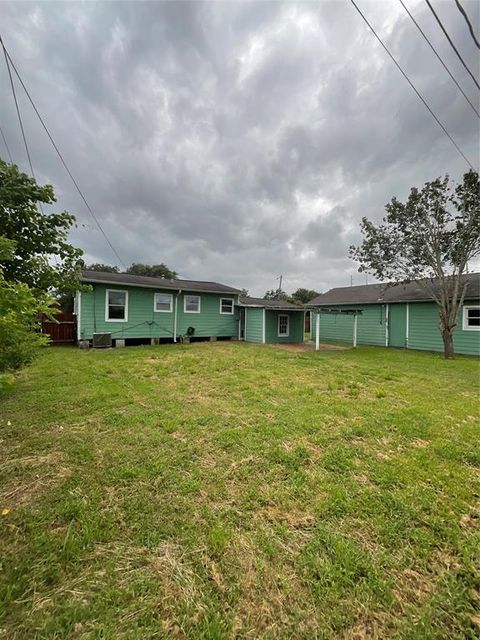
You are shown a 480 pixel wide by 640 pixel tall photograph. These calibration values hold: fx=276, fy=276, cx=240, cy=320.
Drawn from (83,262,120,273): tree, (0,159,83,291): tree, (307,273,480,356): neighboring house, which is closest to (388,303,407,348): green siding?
(307,273,480,356): neighboring house

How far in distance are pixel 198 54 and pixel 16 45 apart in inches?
188

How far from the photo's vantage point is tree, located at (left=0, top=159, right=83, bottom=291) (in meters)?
3.35

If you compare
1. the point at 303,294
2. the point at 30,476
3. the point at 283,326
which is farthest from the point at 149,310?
the point at 303,294

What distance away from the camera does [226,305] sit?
52.3 feet

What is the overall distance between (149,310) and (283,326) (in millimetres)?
7328

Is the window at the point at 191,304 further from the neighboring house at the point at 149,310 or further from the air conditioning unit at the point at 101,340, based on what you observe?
the air conditioning unit at the point at 101,340

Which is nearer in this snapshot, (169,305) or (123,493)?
(123,493)

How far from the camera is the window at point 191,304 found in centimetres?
1449

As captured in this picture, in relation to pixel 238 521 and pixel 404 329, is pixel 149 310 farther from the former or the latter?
pixel 404 329

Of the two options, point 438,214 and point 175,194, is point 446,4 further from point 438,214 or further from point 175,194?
point 175,194

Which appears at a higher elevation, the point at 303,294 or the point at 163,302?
the point at 303,294

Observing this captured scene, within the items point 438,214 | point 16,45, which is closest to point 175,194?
point 16,45

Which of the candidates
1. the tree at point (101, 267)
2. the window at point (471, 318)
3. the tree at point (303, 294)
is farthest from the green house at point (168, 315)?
the tree at point (303, 294)

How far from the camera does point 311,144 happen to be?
1103cm
